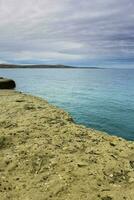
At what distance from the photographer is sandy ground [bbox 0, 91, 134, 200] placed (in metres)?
9.72

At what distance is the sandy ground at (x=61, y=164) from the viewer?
31.9 feet

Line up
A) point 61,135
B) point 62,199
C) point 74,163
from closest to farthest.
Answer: point 62,199 < point 74,163 < point 61,135

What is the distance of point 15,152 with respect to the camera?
12.8 m

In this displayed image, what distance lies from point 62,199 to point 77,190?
611 mm

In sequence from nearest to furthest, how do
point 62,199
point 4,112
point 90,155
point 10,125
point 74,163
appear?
point 62,199
point 74,163
point 90,155
point 10,125
point 4,112

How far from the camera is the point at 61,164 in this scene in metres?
11.5

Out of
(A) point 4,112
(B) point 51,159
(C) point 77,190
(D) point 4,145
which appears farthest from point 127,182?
(A) point 4,112

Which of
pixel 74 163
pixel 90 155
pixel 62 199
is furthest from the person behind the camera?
pixel 90 155

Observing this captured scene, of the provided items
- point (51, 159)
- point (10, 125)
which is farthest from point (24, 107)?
point (51, 159)

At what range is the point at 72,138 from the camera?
47.1 ft

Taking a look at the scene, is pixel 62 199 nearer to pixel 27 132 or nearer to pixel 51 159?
A: pixel 51 159

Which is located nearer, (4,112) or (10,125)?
(10,125)

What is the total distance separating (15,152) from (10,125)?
13.6 feet

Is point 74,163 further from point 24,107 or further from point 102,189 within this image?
point 24,107
